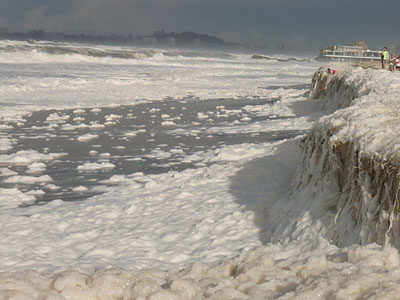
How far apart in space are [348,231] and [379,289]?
1657 mm

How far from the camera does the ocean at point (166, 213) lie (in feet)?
9.93

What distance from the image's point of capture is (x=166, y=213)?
6121mm

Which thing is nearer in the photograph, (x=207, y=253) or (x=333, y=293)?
(x=333, y=293)

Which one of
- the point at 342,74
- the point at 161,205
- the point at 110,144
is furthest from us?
the point at 342,74

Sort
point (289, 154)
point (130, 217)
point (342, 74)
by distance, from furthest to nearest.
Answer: point (342, 74), point (289, 154), point (130, 217)

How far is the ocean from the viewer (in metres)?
3.03

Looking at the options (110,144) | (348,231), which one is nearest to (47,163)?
(110,144)

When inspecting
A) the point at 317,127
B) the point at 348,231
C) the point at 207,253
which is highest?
the point at 317,127

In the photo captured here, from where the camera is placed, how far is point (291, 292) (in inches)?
114

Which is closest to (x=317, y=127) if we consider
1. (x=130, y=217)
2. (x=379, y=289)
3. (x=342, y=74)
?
(x=130, y=217)

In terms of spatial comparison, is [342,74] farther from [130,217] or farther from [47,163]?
[130,217]

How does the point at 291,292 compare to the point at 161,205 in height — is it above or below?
above

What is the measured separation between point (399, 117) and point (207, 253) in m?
2.26

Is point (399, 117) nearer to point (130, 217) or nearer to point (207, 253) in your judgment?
point (207, 253)
